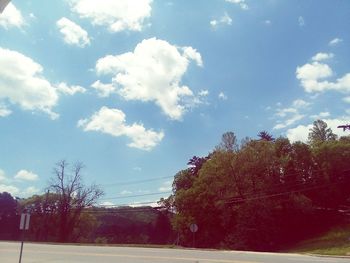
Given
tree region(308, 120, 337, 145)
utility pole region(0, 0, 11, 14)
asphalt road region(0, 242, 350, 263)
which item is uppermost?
tree region(308, 120, 337, 145)

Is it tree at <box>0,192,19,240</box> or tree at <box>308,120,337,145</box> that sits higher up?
tree at <box>308,120,337,145</box>

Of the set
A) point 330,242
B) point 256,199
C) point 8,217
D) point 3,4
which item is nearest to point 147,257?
point 3,4

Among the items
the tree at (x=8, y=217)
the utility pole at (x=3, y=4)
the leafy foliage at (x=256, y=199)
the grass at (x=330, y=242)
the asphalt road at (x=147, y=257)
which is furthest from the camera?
the tree at (x=8, y=217)

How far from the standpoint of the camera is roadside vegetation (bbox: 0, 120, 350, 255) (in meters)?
52.7

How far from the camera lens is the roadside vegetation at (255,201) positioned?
5266 centimetres

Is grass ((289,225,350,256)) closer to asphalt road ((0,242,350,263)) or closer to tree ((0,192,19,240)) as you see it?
asphalt road ((0,242,350,263))

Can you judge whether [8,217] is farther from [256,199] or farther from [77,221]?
[256,199]

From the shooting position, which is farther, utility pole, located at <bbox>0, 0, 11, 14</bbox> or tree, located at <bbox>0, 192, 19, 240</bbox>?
tree, located at <bbox>0, 192, 19, 240</bbox>

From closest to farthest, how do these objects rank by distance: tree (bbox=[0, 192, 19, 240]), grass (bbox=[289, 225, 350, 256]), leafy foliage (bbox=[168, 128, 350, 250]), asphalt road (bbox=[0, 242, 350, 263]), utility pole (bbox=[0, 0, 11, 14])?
utility pole (bbox=[0, 0, 11, 14]), asphalt road (bbox=[0, 242, 350, 263]), grass (bbox=[289, 225, 350, 256]), leafy foliage (bbox=[168, 128, 350, 250]), tree (bbox=[0, 192, 19, 240])

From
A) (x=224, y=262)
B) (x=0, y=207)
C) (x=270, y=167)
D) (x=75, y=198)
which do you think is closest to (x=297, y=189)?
(x=270, y=167)

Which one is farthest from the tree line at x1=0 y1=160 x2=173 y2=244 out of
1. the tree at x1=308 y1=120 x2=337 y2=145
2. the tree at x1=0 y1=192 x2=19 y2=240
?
the tree at x1=308 y1=120 x2=337 y2=145

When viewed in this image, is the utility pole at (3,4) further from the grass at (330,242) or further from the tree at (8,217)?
the tree at (8,217)

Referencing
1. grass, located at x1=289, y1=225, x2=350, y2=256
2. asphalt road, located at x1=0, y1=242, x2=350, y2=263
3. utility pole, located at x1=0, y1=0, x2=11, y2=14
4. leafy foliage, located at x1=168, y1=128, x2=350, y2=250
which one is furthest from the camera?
leafy foliage, located at x1=168, y1=128, x2=350, y2=250

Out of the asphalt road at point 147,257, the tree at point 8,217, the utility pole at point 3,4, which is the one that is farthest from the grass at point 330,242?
the tree at point 8,217
